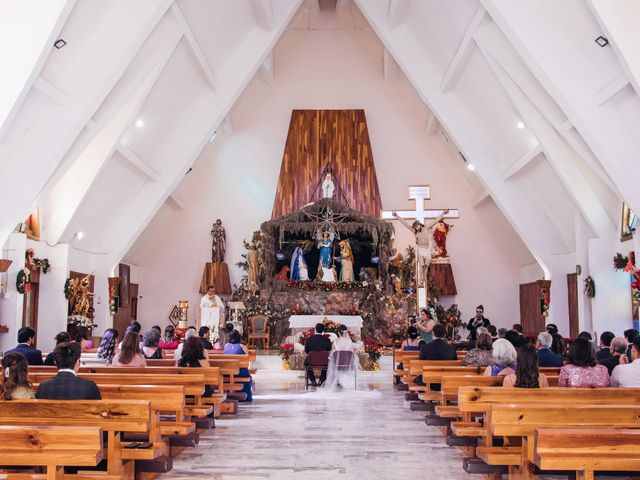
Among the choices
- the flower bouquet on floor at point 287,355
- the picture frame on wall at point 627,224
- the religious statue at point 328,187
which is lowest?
the flower bouquet on floor at point 287,355

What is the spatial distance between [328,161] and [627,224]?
329 inches

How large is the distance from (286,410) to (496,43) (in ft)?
22.4

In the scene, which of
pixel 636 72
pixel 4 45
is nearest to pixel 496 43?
pixel 636 72

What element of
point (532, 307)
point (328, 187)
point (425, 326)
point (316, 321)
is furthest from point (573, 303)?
point (328, 187)

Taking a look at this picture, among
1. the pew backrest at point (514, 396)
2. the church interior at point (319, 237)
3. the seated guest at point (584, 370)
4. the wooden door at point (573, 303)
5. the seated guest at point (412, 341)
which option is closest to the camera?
the pew backrest at point (514, 396)

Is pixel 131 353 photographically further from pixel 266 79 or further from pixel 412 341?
pixel 266 79

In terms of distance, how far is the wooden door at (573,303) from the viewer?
1365cm

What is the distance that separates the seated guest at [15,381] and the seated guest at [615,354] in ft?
15.5

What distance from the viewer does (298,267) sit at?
1645 cm

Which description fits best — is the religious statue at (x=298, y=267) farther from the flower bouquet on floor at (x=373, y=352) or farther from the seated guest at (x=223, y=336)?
the seated guest at (x=223, y=336)

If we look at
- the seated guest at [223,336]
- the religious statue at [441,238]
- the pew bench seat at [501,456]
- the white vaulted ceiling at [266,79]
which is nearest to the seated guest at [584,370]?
the pew bench seat at [501,456]

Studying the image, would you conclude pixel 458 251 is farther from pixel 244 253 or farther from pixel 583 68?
pixel 583 68

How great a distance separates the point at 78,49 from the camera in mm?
9180

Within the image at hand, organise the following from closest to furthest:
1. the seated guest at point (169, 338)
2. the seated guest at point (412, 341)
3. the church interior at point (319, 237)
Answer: the church interior at point (319, 237) < the seated guest at point (169, 338) < the seated guest at point (412, 341)
